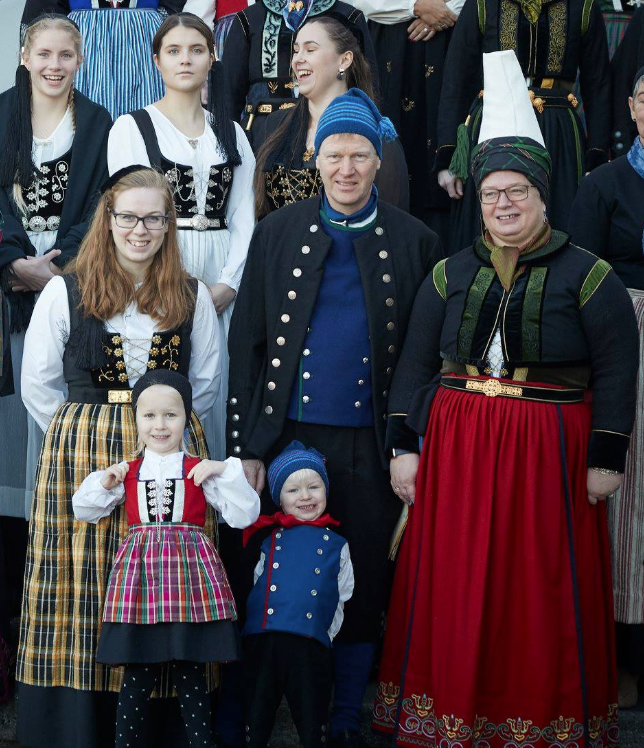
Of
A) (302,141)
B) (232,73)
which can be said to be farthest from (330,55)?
(232,73)

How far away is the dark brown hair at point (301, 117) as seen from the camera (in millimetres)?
4609

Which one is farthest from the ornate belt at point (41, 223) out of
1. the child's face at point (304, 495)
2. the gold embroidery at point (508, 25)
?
the gold embroidery at point (508, 25)

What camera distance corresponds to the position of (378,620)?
406cm

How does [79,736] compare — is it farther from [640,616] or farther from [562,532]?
[640,616]

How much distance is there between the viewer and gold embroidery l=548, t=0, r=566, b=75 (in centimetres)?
547

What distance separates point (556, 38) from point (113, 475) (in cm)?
313

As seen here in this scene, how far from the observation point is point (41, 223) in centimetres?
466

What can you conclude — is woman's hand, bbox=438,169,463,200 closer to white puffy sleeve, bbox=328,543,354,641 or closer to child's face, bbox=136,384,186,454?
white puffy sleeve, bbox=328,543,354,641

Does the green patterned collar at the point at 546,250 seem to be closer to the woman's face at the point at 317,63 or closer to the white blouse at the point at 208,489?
the white blouse at the point at 208,489

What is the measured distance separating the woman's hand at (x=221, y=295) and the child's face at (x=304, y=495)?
1.00m

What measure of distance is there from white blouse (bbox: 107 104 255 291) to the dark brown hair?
70 millimetres

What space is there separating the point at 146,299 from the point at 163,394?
44 cm

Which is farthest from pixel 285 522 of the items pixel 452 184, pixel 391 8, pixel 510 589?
pixel 391 8

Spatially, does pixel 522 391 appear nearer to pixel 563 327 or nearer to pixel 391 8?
pixel 563 327
